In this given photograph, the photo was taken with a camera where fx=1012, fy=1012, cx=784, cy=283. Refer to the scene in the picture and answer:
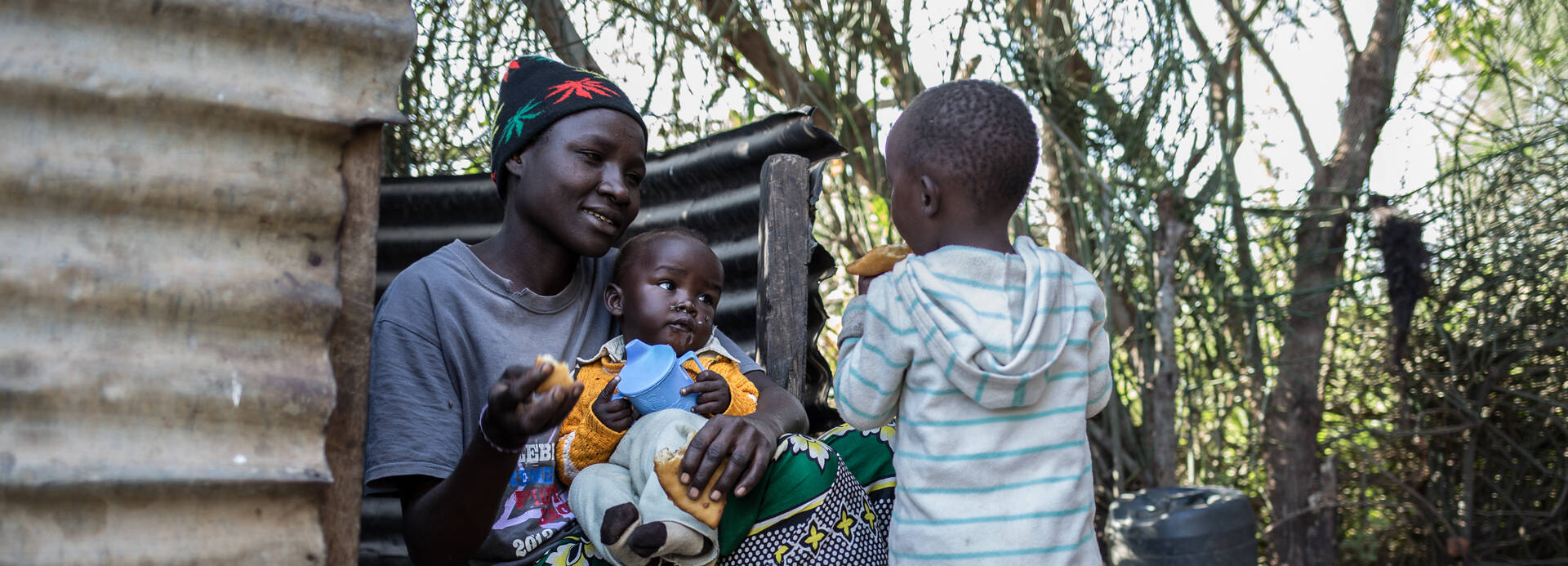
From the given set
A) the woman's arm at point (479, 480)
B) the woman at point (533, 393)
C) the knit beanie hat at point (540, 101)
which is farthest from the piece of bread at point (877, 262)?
the woman's arm at point (479, 480)

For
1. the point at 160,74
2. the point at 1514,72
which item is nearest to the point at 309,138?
the point at 160,74

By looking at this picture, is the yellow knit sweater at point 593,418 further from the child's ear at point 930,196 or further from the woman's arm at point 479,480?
the child's ear at point 930,196

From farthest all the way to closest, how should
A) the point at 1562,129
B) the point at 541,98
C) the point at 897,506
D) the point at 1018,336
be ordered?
1. the point at 1562,129
2. the point at 541,98
3. the point at 897,506
4. the point at 1018,336

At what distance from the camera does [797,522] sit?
67.6 inches

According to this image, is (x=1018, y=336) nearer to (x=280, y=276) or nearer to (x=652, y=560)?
(x=652, y=560)

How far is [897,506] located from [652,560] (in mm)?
432

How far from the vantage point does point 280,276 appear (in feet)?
3.96

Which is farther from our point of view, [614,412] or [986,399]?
[614,412]

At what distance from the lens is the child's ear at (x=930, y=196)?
179cm

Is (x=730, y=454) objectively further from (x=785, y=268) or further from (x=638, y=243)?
(x=785, y=268)

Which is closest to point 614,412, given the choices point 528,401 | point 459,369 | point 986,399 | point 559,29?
point 459,369

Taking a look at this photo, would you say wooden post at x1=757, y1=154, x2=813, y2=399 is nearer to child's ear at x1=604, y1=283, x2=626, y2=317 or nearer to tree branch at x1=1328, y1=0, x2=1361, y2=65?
child's ear at x1=604, y1=283, x2=626, y2=317

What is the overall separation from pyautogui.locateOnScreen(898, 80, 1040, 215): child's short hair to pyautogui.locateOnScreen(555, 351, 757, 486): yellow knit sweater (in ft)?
2.16

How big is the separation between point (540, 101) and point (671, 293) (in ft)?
1.70
